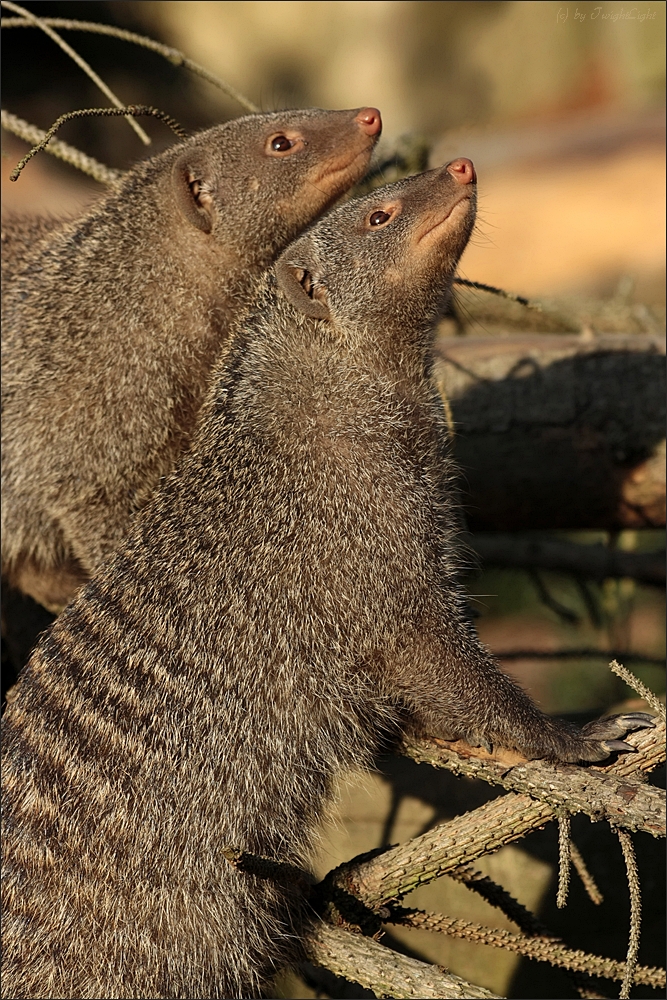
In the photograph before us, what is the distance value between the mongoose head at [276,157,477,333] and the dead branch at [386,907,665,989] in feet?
4.40

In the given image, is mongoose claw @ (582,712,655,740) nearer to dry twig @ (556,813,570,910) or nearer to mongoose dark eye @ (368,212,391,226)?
dry twig @ (556,813,570,910)

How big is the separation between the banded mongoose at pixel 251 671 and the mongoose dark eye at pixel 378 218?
2 cm

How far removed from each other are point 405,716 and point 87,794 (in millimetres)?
725

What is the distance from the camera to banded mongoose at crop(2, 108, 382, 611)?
2.74 meters

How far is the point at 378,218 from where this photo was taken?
2.37 meters

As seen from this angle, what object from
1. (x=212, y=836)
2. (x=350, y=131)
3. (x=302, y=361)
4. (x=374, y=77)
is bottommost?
(x=212, y=836)

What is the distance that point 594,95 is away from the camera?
37.6ft

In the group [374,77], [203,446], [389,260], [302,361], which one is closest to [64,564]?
[203,446]

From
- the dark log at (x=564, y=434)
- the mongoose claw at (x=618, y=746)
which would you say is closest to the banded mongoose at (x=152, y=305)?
the dark log at (x=564, y=434)

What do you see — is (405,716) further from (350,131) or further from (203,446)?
(350,131)

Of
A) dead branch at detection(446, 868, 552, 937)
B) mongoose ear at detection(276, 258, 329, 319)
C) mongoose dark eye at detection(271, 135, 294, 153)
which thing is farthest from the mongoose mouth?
dead branch at detection(446, 868, 552, 937)

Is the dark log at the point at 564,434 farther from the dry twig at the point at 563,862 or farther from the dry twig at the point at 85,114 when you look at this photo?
the dry twig at the point at 563,862

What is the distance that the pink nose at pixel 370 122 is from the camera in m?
2.65

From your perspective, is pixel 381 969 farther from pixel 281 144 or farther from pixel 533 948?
pixel 281 144
